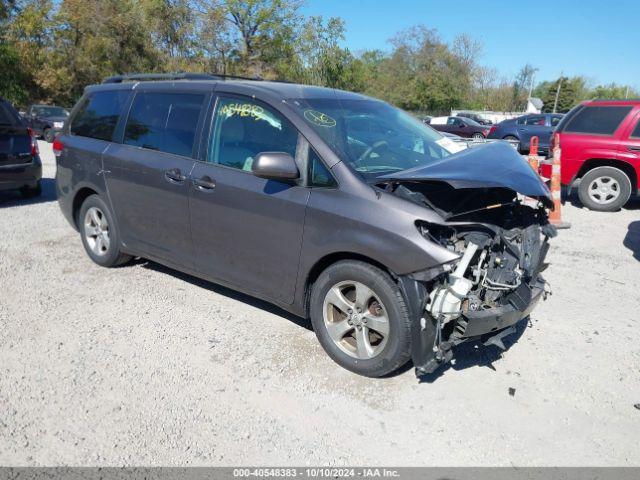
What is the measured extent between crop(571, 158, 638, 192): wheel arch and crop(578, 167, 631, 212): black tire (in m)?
0.08

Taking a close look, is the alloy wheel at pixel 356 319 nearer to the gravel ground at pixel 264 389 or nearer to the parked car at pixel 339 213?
the parked car at pixel 339 213

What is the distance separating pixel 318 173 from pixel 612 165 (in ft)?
24.1

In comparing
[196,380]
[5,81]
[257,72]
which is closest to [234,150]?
[196,380]

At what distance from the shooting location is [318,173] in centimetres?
359

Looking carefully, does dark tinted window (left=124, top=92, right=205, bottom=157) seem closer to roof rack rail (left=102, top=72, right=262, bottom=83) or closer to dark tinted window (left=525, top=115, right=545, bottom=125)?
roof rack rail (left=102, top=72, right=262, bottom=83)

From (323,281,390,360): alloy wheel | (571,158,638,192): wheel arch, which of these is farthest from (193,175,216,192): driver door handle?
(571,158,638,192): wheel arch

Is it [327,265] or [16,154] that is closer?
[327,265]

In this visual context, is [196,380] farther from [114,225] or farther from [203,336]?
[114,225]

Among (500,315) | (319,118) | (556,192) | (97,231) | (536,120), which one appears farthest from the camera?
(536,120)

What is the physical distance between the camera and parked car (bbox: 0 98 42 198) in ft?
26.6

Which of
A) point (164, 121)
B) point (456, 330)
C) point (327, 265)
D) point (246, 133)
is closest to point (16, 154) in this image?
point (164, 121)

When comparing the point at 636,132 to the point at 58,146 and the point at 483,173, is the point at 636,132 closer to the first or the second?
the point at 483,173

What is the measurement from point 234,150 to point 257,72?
29275 millimetres

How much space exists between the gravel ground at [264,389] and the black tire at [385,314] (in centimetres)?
12
